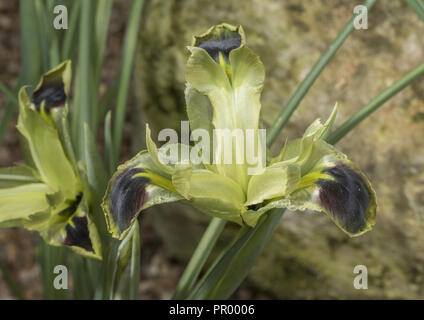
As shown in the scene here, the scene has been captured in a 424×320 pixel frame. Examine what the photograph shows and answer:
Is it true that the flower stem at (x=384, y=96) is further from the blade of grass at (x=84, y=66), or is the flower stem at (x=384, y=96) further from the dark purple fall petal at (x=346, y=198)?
the blade of grass at (x=84, y=66)

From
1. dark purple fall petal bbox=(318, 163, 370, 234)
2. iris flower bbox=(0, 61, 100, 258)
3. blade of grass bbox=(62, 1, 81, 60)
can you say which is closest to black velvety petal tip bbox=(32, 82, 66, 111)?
iris flower bbox=(0, 61, 100, 258)

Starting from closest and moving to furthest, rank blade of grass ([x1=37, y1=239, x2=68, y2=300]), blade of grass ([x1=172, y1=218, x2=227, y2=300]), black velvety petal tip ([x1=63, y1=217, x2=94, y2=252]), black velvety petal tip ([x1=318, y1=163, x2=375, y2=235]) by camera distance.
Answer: black velvety petal tip ([x1=318, y1=163, x2=375, y2=235]), black velvety petal tip ([x1=63, y1=217, x2=94, y2=252]), blade of grass ([x1=172, y1=218, x2=227, y2=300]), blade of grass ([x1=37, y1=239, x2=68, y2=300])

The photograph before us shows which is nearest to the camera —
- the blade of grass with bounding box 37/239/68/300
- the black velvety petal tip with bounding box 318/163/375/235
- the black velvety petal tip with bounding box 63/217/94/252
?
the black velvety petal tip with bounding box 318/163/375/235

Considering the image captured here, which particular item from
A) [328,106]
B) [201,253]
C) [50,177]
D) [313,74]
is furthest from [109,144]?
[328,106]

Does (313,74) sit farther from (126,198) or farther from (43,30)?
(43,30)

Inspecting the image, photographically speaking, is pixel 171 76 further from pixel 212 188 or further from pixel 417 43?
pixel 212 188

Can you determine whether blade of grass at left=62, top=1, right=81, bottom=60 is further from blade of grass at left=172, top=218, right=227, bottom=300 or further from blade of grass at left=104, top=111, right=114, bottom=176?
blade of grass at left=172, top=218, right=227, bottom=300

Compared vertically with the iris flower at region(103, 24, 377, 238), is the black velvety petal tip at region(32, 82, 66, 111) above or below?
above
